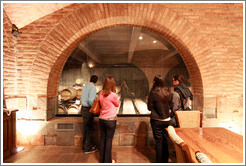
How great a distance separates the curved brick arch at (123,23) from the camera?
128 inches

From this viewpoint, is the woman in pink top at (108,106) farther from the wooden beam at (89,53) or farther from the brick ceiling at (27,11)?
the brick ceiling at (27,11)

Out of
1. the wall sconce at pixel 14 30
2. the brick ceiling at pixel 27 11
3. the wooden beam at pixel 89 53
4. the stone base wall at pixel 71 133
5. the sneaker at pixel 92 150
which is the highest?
the brick ceiling at pixel 27 11

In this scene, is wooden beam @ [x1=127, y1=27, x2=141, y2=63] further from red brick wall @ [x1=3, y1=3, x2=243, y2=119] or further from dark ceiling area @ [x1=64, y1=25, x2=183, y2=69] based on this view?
red brick wall @ [x1=3, y1=3, x2=243, y2=119]

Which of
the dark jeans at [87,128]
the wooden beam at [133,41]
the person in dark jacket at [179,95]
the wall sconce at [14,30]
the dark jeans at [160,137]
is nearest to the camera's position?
the dark jeans at [160,137]

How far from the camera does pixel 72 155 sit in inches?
118

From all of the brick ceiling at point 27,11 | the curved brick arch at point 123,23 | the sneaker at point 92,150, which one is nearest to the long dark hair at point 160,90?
the curved brick arch at point 123,23

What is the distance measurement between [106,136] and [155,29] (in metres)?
2.66

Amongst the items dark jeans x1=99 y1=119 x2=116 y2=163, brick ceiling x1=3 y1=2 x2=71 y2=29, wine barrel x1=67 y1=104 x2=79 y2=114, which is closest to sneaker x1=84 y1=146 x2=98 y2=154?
dark jeans x1=99 y1=119 x2=116 y2=163

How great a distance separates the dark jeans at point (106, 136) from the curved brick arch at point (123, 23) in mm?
1843

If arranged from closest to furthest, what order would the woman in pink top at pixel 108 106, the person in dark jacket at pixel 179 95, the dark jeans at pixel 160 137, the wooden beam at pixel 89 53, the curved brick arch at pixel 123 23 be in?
the woman in pink top at pixel 108 106 → the dark jeans at pixel 160 137 → the person in dark jacket at pixel 179 95 → the curved brick arch at pixel 123 23 → the wooden beam at pixel 89 53

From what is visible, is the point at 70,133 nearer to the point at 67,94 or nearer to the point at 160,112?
the point at 67,94

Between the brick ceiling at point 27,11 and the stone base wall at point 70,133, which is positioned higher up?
the brick ceiling at point 27,11

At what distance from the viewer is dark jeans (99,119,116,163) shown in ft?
7.70

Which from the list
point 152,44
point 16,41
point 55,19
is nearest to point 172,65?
point 152,44
